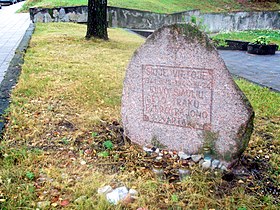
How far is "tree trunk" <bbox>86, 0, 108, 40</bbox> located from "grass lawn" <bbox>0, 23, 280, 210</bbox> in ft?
14.3

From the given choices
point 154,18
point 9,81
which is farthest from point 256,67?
point 154,18

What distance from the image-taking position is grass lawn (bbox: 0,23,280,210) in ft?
8.31

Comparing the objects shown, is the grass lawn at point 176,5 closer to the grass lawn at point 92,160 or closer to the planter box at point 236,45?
the planter box at point 236,45

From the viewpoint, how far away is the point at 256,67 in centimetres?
817

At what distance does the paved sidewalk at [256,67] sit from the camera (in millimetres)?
6590

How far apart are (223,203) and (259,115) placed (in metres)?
2.00

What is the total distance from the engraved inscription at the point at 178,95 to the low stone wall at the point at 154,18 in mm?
7435

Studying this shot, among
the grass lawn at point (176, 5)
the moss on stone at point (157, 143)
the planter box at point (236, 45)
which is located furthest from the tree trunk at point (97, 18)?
the moss on stone at point (157, 143)

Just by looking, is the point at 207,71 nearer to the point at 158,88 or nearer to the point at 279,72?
the point at 158,88

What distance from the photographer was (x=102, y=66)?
6.74 meters

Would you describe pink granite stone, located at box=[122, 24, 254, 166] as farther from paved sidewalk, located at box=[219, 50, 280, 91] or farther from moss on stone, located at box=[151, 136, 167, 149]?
paved sidewalk, located at box=[219, 50, 280, 91]

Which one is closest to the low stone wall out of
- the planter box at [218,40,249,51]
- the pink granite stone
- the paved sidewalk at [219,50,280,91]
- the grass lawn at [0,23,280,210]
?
the planter box at [218,40,249,51]

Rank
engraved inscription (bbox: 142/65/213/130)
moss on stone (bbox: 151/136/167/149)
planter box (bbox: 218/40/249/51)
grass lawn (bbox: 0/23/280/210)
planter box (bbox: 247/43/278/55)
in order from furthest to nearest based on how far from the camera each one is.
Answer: planter box (bbox: 218/40/249/51) → planter box (bbox: 247/43/278/55) → moss on stone (bbox: 151/136/167/149) → engraved inscription (bbox: 142/65/213/130) → grass lawn (bbox: 0/23/280/210)

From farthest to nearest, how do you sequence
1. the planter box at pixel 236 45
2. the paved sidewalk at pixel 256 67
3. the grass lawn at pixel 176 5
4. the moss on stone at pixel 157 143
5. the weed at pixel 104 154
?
the grass lawn at pixel 176 5, the planter box at pixel 236 45, the paved sidewalk at pixel 256 67, the moss on stone at pixel 157 143, the weed at pixel 104 154
